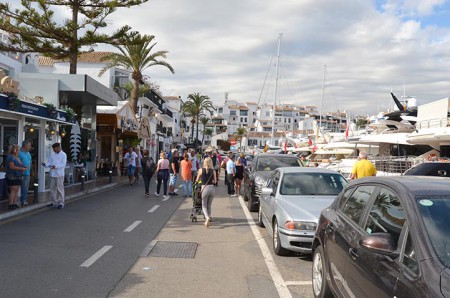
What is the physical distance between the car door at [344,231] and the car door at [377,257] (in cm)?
12

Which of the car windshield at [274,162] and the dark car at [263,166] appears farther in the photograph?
the car windshield at [274,162]

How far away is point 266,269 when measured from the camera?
6.93m

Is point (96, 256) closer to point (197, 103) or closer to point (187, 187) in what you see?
point (187, 187)

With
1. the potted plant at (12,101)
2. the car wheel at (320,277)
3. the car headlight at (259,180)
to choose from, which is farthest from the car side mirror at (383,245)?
the potted plant at (12,101)

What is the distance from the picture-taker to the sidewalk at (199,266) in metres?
5.73

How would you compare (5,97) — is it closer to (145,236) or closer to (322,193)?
(145,236)

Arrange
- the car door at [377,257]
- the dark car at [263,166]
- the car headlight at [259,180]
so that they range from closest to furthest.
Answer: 1. the car door at [377,257]
2. the car headlight at [259,180]
3. the dark car at [263,166]

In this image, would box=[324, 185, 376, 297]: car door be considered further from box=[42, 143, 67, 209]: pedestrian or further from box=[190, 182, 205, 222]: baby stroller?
box=[42, 143, 67, 209]: pedestrian

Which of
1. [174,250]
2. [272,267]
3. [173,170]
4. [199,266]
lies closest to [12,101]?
[173,170]

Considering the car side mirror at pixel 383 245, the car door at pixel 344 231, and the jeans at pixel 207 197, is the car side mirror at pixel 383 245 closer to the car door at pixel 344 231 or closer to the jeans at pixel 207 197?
the car door at pixel 344 231

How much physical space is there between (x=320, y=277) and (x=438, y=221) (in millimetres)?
2244

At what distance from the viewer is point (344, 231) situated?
4.52m

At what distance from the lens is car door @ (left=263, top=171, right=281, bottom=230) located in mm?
8592

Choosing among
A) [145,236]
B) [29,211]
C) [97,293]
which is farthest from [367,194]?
[29,211]
